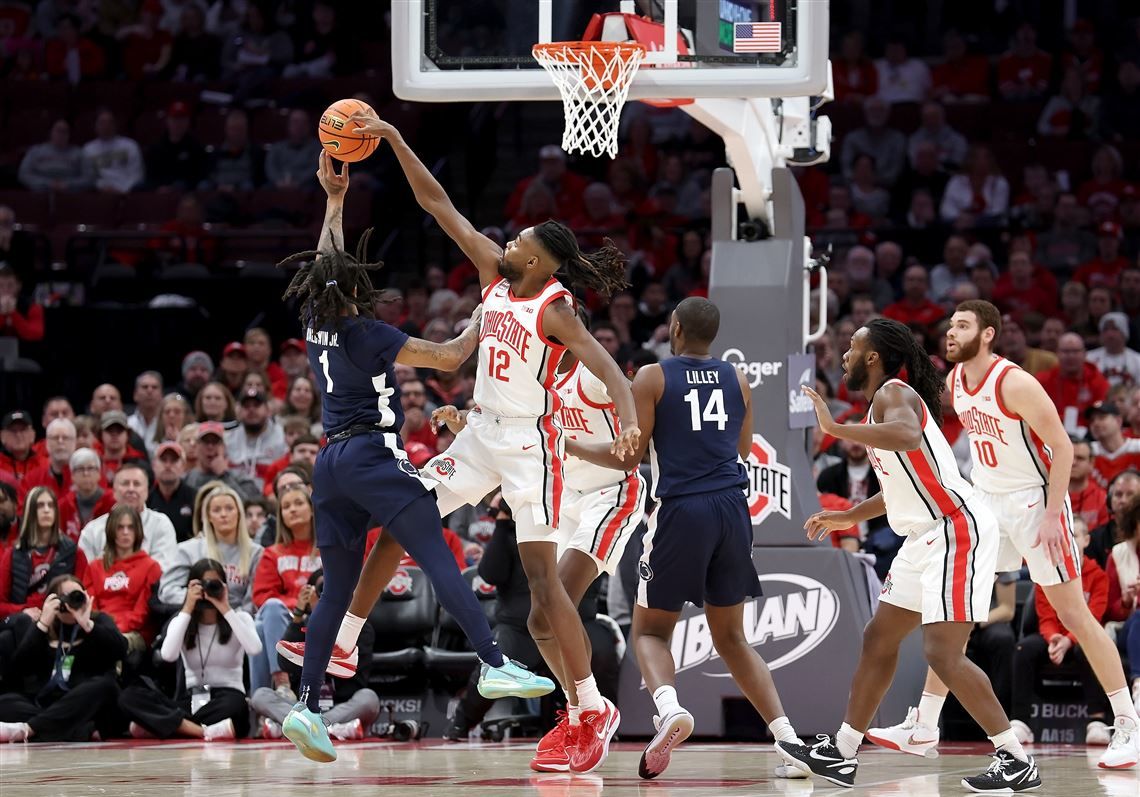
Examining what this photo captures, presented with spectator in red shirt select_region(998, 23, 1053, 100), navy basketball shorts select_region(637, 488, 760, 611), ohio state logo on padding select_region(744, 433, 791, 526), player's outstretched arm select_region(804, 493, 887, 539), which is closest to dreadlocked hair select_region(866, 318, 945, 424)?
player's outstretched arm select_region(804, 493, 887, 539)

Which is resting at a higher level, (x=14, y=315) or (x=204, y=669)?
(x=14, y=315)

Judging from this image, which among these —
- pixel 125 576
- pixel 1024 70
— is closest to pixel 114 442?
pixel 125 576

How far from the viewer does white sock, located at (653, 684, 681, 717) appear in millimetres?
7113

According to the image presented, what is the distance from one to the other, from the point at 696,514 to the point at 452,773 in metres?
1.57

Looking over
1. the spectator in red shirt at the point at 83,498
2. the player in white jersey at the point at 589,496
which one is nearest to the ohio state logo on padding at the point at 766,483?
the player in white jersey at the point at 589,496

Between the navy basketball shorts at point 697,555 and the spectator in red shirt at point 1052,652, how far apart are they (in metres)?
3.21

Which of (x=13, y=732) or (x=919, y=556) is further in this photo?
(x=13, y=732)

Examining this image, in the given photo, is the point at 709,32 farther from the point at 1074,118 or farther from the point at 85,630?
the point at 1074,118

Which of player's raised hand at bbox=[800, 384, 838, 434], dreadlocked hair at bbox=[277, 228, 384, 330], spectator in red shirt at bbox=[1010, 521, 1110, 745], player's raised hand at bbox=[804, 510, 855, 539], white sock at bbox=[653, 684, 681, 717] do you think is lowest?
spectator in red shirt at bbox=[1010, 521, 1110, 745]

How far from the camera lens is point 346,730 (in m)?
10.1

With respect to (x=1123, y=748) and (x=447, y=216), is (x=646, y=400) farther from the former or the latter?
(x=1123, y=748)

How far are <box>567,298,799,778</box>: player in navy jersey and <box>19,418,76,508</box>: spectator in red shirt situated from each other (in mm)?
6219

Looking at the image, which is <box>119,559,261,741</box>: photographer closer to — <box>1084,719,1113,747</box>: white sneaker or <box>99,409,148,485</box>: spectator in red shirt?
<box>99,409,148,485</box>: spectator in red shirt

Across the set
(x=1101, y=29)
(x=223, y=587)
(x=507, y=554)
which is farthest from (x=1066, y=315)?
(x=223, y=587)
